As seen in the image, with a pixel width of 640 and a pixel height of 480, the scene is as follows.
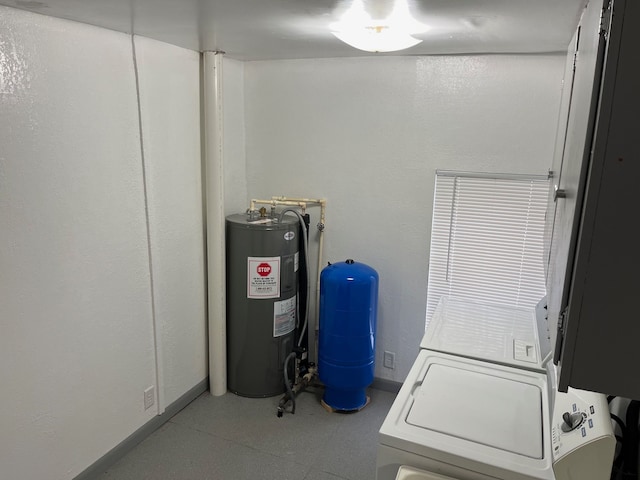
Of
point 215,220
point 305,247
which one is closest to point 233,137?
point 215,220

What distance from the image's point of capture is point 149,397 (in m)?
2.81

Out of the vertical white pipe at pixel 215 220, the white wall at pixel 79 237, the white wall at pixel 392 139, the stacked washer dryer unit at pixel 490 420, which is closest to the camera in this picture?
the stacked washer dryer unit at pixel 490 420

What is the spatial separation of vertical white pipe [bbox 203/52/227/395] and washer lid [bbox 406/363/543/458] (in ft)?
5.10

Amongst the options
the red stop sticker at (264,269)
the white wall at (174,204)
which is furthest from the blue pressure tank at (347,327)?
the white wall at (174,204)

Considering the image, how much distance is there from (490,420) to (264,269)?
67.8 inches

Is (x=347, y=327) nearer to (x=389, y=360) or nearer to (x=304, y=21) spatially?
(x=389, y=360)

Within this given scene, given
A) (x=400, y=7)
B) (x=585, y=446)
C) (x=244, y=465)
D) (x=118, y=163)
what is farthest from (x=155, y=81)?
(x=585, y=446)

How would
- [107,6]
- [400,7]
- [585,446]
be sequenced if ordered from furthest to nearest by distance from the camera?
[107,6]
[400,7]
[585,446]

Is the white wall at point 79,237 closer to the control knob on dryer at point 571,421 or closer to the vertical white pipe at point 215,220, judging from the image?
the vertical white pipe at point 215,220

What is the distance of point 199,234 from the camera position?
3068 millimetres

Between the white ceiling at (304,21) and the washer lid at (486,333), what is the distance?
138 centimetres

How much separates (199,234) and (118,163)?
2.58 feet

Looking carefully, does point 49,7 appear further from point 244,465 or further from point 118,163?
point 244,465

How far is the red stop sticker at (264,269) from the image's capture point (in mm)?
3070
